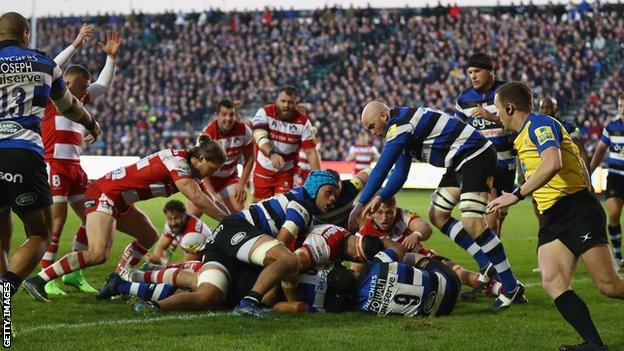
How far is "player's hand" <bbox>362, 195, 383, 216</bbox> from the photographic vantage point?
862 cm

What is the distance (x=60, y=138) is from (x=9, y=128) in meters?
3.96

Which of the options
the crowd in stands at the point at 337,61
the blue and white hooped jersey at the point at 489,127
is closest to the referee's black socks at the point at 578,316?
the blue and white hooped jersey at the point at 489,127

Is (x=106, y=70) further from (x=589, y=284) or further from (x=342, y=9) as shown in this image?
(x=342, y=9)

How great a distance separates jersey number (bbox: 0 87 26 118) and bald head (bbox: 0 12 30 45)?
1.38 feet

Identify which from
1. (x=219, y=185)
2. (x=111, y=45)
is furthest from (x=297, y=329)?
(x=219, y=185)

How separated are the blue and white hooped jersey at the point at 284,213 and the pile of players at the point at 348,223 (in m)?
0.01

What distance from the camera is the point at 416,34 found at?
4272 cm

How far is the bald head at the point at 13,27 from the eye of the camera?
723cm

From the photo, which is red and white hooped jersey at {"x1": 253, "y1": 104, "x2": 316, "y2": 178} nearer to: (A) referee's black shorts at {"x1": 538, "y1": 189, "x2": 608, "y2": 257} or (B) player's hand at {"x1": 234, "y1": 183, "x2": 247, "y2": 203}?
(B) player's hand at {"x1": 234, "y1": 183, "x2": 247, "y2": 203}

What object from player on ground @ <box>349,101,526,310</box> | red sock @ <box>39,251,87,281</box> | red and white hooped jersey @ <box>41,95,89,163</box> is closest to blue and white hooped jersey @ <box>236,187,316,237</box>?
player on ground @ <box>349,101,526,310</box>

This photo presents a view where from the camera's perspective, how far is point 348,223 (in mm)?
9453

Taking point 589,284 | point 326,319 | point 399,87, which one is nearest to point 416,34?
point 399,87

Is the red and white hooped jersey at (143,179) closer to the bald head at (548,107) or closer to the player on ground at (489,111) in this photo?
the player on ground at (489,111)

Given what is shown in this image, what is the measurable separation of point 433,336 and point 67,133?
562 cm
